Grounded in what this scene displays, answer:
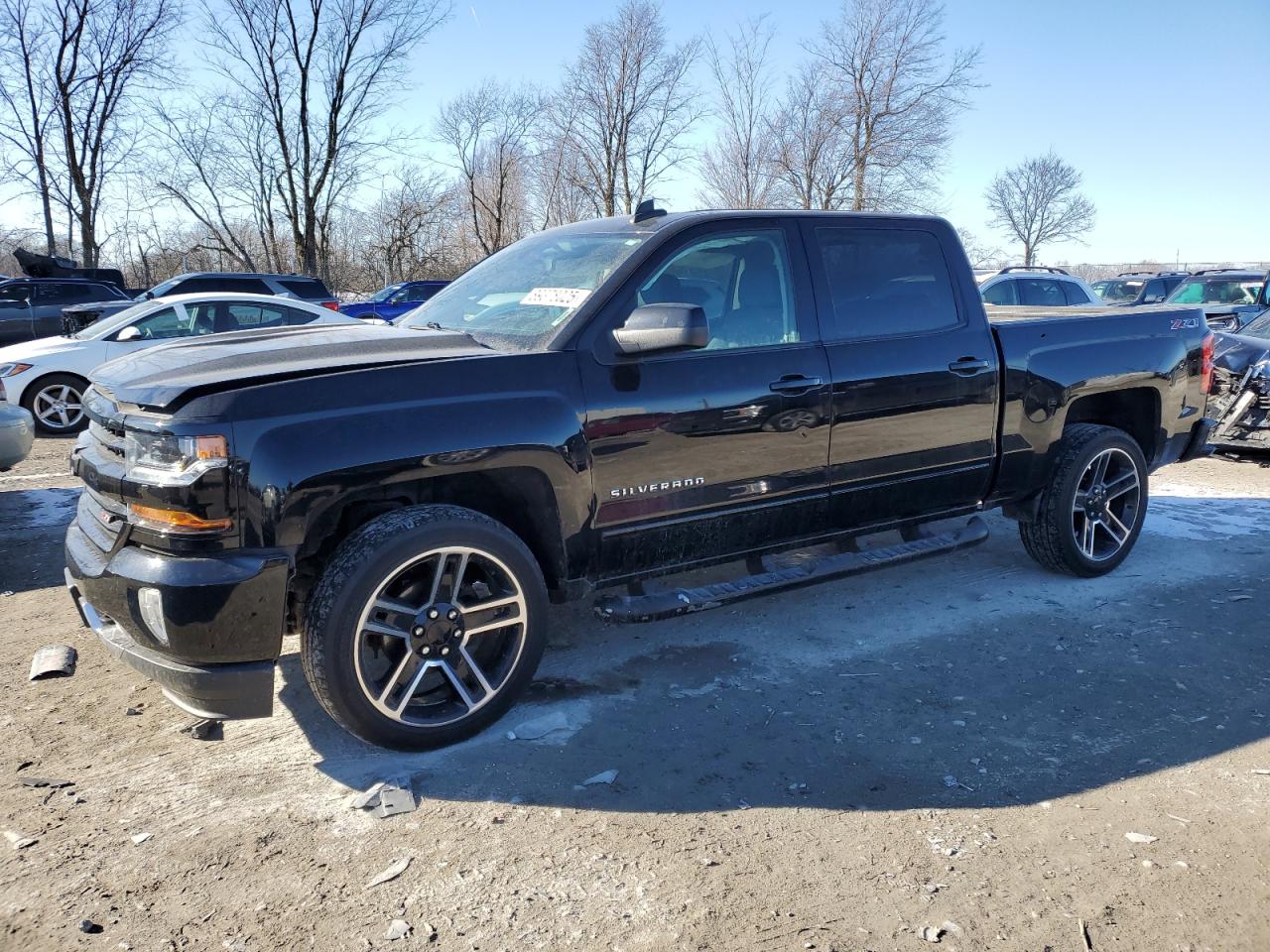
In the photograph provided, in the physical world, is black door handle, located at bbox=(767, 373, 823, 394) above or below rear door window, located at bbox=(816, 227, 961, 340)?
below

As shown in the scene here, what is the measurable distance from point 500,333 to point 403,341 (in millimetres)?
397

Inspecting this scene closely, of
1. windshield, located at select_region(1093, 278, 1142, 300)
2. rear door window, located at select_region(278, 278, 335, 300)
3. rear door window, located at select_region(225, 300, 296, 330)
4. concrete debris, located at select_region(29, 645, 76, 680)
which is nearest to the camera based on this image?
concrete debris, located at select_region(29, 645, 76, 680)

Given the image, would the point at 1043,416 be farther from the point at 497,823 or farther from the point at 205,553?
the point at 205,553

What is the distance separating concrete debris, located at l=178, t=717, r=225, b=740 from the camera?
11.3 ft

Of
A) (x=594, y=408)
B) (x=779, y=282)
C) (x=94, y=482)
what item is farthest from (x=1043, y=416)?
(x=94, y=482)

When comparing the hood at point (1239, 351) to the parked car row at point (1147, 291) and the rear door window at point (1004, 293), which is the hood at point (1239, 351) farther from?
the rear door window at point (1004, 293)

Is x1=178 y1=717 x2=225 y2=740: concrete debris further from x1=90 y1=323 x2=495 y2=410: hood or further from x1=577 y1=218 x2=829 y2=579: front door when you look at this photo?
x1=577 y1=218 x2=829 y2=579: front door

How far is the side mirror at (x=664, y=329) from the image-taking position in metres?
3.34

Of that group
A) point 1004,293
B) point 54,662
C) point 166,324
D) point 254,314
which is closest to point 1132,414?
point 54,662

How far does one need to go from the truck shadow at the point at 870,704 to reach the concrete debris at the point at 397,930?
60 centimetres

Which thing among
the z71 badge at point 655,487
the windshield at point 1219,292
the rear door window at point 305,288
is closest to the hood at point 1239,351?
the z71 badge at point 655,487

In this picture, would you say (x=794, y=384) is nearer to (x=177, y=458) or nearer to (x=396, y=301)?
(x=177, y=458)

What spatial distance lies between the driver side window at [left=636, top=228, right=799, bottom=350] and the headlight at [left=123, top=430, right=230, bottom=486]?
1737mm

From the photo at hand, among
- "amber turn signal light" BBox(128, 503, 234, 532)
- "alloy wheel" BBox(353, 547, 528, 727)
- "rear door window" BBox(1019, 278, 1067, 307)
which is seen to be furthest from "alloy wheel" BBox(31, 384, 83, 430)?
"rear door window" BBox(1019, 278, 1067, 307)
